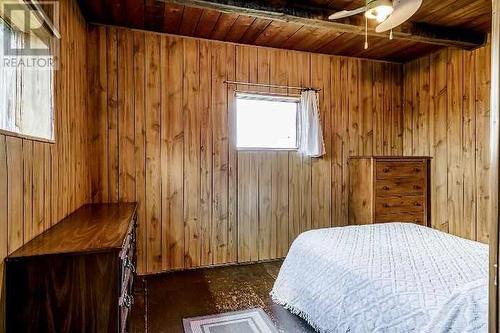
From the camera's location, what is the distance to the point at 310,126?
3.84m

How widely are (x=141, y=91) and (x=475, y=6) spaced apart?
3.19 metres

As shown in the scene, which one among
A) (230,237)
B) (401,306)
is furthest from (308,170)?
(401,306)

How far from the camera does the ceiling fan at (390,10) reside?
6.42 ft

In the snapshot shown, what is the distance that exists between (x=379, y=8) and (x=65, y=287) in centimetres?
247

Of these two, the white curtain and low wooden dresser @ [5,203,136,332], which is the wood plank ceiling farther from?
low wooden dresser @ [5,203,136,332]

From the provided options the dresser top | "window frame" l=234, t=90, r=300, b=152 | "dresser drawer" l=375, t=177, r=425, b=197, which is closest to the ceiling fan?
"window frame" l=234, t=90, r=300, b=152

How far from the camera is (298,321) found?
2289 mm

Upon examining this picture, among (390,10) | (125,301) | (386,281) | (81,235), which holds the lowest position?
(125,301)

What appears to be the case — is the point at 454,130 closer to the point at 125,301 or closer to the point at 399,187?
the point at 399,187

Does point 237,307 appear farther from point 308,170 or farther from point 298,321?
point 308,170

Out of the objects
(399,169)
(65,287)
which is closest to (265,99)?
(399,169)

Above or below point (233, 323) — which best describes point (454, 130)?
above

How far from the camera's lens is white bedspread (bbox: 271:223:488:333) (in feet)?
4.10

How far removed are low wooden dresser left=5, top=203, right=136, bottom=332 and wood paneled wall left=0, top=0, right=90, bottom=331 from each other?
3.3 inches
